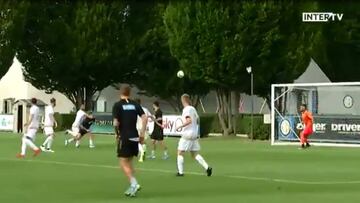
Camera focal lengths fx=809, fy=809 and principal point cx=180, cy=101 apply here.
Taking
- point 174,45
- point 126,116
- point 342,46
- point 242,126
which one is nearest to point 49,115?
point 126,116

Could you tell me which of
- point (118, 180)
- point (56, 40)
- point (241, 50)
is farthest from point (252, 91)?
point (118, 180)

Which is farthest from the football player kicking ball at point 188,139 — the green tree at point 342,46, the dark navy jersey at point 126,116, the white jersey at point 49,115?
the green tree at point 342,46

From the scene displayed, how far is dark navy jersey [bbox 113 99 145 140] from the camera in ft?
48.5

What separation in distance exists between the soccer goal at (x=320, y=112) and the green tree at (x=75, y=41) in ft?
66.0

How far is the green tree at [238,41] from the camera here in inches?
1845

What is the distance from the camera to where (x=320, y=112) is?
42.4 metres

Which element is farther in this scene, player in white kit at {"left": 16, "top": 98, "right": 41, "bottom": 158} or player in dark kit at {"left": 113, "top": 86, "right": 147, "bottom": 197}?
player in white kit at {"left": 16, "top": 98, "right": 41, "bottom": 158}

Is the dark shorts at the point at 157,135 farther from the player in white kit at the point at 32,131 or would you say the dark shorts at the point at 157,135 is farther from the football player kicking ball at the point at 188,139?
the football player kicking ball at the point at 188,139

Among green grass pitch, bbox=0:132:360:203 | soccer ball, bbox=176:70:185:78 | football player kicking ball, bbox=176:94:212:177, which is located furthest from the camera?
soccer ball, bbox=176:70:185:78

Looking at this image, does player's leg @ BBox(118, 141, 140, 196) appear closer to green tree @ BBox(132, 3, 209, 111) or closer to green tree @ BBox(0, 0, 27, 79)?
green tree @ BBox(132, 3, 209, 111)

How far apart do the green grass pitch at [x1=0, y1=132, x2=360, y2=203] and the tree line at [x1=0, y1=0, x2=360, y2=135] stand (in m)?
21.1

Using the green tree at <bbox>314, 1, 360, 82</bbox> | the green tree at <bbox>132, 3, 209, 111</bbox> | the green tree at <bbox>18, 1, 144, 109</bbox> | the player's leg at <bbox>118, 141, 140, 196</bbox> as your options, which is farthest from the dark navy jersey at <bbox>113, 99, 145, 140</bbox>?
the green tree at <bbox>18, 1, 144, 109</bbox>

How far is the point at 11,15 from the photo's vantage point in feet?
196

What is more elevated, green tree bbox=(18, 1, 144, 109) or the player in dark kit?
green tree bbox=(18, 1, 144, 109)
